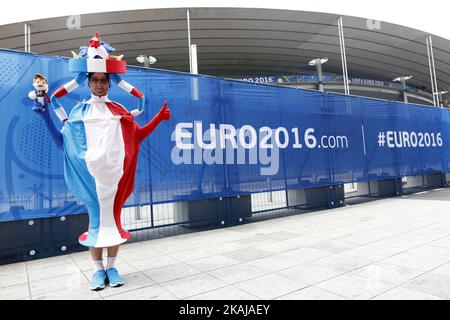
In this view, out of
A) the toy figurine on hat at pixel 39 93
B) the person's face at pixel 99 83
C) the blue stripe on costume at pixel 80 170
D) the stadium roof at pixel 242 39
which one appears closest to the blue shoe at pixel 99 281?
the blue stripe on costume at pixel 80 170

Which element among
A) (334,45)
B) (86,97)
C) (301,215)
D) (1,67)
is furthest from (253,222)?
(334,45)

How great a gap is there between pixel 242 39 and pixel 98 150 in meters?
13.7

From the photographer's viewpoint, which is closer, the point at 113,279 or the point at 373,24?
the point at 113,279

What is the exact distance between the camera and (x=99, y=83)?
3111 mm

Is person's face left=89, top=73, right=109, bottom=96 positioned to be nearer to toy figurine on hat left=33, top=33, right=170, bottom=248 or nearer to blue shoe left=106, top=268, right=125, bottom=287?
toy figurine on hat left=33, top=33, right=170, bottom=248

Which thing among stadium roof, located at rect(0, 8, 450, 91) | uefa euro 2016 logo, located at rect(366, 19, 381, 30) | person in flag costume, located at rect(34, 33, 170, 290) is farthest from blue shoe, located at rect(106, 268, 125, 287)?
uefa euro 2016 logo, located at rect(366, 19, 381, 30)

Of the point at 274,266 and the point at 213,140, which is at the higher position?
the point at 213,140

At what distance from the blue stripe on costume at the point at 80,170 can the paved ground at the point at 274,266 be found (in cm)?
69

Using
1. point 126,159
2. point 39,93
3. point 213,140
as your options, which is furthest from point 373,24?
point 39,93

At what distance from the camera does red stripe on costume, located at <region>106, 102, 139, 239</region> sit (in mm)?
3098

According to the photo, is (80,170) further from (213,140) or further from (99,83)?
(213,140)

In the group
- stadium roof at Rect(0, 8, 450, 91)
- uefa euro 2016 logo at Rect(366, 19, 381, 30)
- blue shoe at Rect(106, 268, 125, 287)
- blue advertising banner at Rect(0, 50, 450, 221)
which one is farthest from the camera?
Answer: uefa euro 2016 logo at Rect(366, 19, 381, 30)

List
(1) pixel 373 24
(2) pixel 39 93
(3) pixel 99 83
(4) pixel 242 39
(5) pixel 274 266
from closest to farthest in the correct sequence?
(2) pixel 39 93 → (3) pixel 99 83 → (5) pixel 274 266 → (1) pixel 373 24 → (4) pixel 242 39

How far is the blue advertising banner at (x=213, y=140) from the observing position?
13.7 ft
